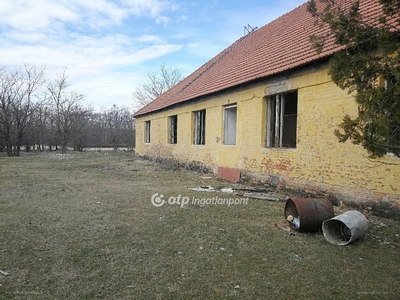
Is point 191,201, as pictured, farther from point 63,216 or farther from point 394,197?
point 394,197

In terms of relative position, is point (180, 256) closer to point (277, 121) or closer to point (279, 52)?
point (277, 121)

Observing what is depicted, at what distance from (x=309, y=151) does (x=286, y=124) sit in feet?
5.66

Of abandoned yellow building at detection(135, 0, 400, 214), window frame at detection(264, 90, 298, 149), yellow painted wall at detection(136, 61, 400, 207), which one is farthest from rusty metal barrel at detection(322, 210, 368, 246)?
window frame at detection(264, 90, 298, 149)

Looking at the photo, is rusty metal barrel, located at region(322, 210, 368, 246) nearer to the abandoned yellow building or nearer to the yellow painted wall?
the abandoned yellow building

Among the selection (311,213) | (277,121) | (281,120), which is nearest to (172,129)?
(277,121)

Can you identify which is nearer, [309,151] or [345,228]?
[345,228]

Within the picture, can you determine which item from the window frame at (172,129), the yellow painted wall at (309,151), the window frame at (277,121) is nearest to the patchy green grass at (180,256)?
the yellow painted wall at (309,151)

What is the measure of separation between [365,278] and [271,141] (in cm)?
673

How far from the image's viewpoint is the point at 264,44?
12.6 metres

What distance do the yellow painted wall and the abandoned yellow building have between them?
21 mm

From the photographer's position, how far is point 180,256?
157 inches

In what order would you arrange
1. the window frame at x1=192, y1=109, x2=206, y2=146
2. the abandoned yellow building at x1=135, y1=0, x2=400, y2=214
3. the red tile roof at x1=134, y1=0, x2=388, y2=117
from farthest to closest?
the window frame at x1=192, y1=109, x2=206, y2=146, the red tile roof at x1=134, y1=0, x2=388, y2=117, the abandoned yellow building at x1=135, y1=0, x2=400, y2=214

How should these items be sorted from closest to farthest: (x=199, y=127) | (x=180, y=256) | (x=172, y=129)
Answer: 1. (x=180, y=256)
2. (x=199, y=127)
3. (x=172, y=129)

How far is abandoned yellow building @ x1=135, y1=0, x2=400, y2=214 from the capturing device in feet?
22.4
